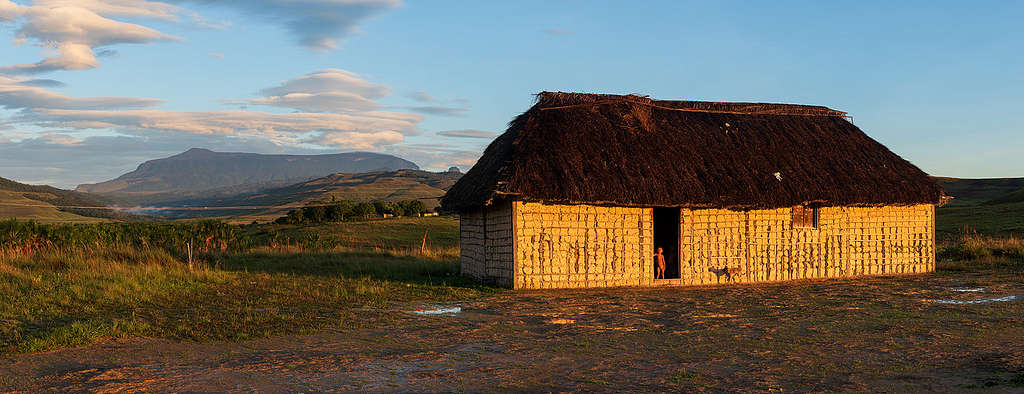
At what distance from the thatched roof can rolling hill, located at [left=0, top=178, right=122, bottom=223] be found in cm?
7123

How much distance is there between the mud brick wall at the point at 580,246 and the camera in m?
13.9

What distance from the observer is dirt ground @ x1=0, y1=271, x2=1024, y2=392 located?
6371mm

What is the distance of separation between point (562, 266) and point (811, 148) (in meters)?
6.96

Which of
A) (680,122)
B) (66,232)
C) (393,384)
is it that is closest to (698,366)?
(393,384)

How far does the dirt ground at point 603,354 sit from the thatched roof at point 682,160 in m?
3.26

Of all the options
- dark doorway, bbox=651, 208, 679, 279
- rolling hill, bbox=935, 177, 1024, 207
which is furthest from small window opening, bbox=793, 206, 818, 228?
rolling hill, bbox=935, 177, 1024, 207

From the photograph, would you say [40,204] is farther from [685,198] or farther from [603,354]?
[603,354]

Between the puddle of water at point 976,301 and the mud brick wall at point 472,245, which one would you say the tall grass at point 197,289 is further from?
the puddle of water at point 976,301

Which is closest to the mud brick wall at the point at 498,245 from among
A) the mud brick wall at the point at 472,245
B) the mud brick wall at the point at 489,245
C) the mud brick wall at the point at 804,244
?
the mud brick wall at the point at 489,245

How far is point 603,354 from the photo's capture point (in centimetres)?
Answer: 764

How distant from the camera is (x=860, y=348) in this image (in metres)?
7.82

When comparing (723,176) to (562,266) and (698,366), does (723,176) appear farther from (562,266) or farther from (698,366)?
(698,366)

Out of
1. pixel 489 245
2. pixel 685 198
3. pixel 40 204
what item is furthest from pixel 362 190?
pixel 685 198

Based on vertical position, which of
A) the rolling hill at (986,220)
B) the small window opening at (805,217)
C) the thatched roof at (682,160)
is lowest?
the rolling hill at (986,220)
